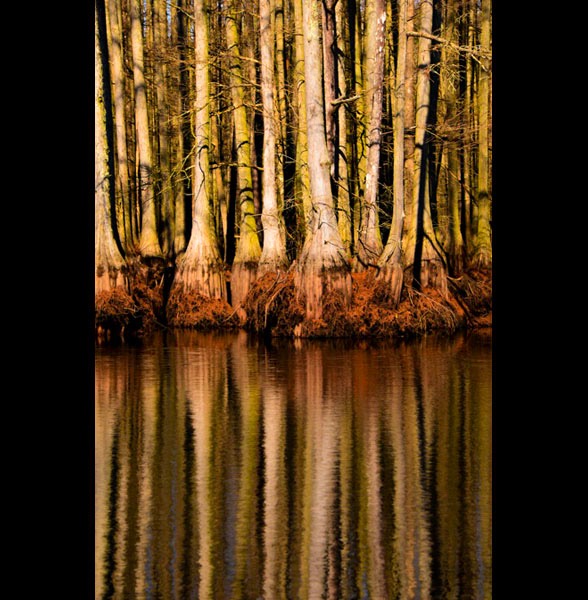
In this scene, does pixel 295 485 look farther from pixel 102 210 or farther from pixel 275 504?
pixel 102 210

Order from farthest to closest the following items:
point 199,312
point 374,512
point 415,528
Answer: point 199,312 < point 374,512 < point 415,528

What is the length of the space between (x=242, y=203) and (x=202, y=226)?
1.64 m


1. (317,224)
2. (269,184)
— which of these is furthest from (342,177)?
(317,224)

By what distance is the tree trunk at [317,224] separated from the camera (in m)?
18.1

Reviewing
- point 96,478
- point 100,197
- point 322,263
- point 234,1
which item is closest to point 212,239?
point 100,197

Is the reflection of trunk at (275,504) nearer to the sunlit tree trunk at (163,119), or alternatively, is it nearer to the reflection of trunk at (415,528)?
the reflection of trunk at (415,528)

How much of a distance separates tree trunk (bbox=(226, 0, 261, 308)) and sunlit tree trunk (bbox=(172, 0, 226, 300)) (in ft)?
1.47

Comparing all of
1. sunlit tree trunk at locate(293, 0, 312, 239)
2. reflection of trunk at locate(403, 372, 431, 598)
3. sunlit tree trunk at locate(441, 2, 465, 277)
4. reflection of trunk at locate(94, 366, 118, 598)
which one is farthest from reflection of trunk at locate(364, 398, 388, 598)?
sunlit tree trunk at locate(441, 2, 465, 277)

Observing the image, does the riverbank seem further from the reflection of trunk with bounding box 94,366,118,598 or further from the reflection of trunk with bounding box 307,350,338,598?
the reflection of trunk with bounding box 94,366,118,598

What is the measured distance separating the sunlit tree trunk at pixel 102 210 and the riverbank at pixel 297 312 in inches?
13.3

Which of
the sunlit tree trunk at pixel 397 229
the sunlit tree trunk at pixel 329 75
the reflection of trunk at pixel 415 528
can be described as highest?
the sunlit tree trunk at pixel 329 75

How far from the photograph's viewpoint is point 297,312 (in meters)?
18.6

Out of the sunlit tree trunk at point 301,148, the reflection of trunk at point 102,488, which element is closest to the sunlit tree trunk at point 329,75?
the sunlit tree trunk at point 301,148
